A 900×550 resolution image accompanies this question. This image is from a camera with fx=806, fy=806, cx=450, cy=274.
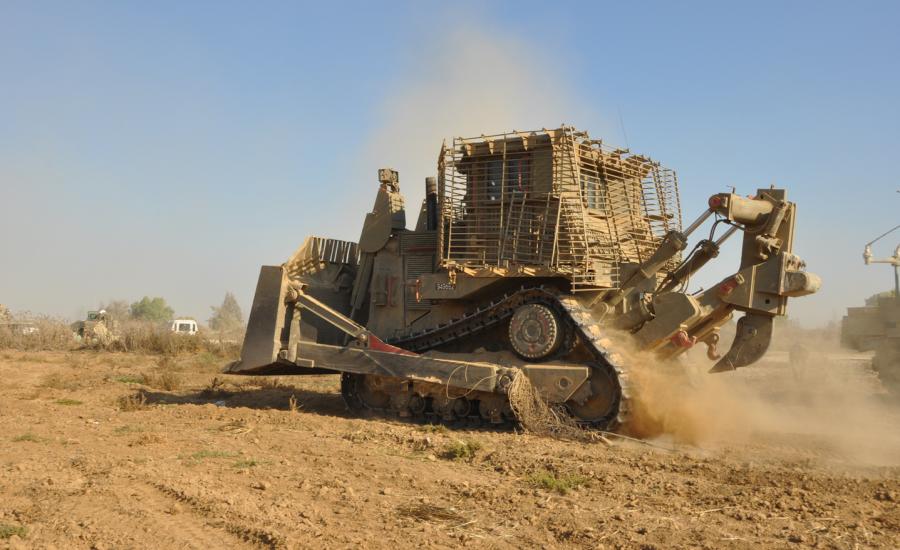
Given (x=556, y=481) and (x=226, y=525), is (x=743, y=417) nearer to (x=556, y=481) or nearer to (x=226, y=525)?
(x=556, y=481)

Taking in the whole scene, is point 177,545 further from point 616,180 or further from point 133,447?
point 616,180

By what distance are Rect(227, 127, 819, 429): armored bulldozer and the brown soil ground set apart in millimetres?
773

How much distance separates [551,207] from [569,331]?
5.54 ft

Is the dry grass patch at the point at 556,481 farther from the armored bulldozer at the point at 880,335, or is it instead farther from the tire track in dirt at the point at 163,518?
the armored bulldozer at the point at 880,335

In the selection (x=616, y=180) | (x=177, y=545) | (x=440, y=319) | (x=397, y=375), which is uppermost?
(x=616, y=180)

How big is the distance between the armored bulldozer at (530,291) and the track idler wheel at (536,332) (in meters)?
0.02

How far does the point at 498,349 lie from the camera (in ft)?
38.3

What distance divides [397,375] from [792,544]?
6857mm

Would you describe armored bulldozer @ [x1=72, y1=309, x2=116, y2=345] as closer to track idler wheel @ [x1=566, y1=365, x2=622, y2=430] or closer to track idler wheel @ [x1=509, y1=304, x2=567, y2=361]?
track idler wheel @ [x1=509, y1=304, x2=567, y2=361]

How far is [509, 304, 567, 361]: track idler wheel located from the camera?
1055 cm

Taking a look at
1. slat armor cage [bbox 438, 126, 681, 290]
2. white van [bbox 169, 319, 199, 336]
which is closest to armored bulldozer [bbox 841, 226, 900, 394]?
slat armor cage [bbox 438, 126, 681, 290]

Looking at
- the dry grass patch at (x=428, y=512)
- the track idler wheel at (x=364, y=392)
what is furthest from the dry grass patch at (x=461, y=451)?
the track idler wheel at (x=364, y=392)

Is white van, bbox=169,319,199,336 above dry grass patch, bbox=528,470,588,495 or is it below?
above

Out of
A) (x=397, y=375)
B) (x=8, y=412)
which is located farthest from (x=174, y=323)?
(x=397, y=375)
